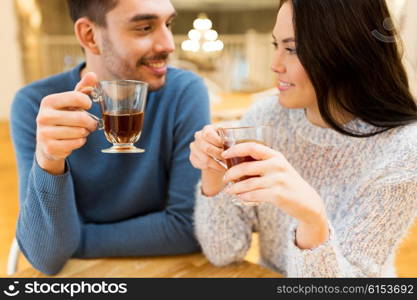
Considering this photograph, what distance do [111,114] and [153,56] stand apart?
0.38 m

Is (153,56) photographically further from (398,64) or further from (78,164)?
(398,64)

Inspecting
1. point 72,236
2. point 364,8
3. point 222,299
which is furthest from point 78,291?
point 364,8

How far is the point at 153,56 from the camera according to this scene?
1106mm

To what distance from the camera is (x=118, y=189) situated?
114 centimetres

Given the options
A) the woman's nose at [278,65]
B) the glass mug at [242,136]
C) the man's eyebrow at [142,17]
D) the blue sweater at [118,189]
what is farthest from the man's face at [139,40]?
the glass mug at [242,136]

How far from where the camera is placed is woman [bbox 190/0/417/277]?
79 centimetres

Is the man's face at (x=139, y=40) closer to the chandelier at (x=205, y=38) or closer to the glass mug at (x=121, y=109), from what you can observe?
the glass mug at (x=121, y=109)

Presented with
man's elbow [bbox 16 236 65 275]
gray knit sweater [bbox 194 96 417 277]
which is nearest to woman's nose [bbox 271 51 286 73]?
gray knit sweater [bbox 194 96 417 277]

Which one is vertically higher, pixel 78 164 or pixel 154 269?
pixel 78 164

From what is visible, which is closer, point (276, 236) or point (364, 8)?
point (364, 8)

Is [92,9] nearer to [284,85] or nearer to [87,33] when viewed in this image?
[87,33]

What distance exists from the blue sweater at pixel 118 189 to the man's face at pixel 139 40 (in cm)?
10

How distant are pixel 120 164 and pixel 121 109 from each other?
1.26 feet

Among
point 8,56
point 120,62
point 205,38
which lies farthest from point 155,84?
point 205,38
